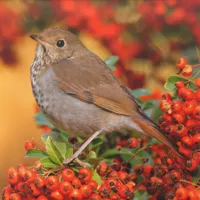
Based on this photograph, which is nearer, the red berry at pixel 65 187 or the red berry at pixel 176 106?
the red berry at pixel 65 187

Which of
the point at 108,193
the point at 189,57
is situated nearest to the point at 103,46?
the point at 189,57

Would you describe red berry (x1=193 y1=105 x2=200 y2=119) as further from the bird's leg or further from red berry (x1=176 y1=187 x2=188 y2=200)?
the bird's leg

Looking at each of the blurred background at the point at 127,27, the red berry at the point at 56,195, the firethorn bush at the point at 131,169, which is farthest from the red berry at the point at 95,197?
the blurred background at the point at 127,27

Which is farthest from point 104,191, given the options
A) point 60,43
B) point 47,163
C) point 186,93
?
point 60,43

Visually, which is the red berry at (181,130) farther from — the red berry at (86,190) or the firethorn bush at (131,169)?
the red berry at (86,190)

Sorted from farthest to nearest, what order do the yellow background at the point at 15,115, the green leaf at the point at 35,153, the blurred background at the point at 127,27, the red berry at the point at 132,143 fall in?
1. the yellow background at the point at 15,115
2. the blurred background at the point at 127,27
3. the red berry at the point at 132,143
4. the green leaf at the point at 35,153

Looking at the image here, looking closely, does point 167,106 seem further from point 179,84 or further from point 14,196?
point 14,196
